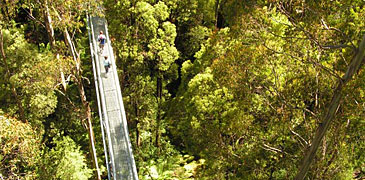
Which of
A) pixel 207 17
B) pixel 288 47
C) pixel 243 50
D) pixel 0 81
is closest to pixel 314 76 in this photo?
pixel 288 47

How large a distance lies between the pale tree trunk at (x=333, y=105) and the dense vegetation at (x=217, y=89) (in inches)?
0.7

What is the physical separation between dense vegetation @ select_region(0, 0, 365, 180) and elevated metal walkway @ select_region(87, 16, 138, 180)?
2.23 feet

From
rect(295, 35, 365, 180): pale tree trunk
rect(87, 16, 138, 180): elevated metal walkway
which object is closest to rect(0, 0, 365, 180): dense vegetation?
rect(295, 35, 365, 180): pale tree trunk

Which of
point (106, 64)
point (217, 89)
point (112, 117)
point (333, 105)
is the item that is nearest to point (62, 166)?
point (112, 117)

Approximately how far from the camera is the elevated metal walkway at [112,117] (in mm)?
8828

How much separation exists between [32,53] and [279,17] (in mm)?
9244

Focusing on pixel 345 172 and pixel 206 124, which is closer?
pixel 345 172

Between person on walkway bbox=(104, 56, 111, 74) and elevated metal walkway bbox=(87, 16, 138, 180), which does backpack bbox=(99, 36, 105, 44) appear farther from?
person on walkway bbox=(104, 56, 111, 74)

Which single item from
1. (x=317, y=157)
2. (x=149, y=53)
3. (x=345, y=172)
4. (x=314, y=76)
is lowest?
(x=345, y=172)

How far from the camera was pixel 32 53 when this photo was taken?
39.3 feet

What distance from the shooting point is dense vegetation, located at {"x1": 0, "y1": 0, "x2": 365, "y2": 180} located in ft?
19.1

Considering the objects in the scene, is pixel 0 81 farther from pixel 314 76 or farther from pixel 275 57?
pixel 314 76

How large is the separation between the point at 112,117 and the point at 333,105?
7.06 meters

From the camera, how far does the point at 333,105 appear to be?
551 cm
